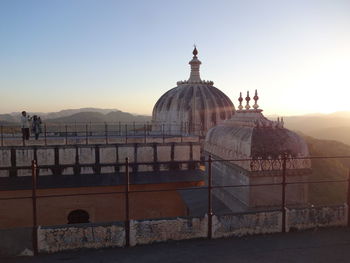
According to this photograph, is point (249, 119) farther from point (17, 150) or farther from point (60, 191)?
point (17, 150)

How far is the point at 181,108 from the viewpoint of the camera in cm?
2942

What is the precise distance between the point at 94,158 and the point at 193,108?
14.9 metres

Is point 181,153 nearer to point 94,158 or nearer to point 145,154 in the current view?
point 145,154

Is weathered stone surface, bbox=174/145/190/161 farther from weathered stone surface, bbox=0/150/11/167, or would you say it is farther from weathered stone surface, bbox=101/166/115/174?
weathered stone surface, bbox=0/150/11/167

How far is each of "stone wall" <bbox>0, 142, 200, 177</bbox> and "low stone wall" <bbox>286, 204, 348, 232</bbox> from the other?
358 inches

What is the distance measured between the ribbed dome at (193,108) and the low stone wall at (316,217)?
763 inches

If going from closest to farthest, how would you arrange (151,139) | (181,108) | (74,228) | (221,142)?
(74,228) → (221,142) → (151,139) → (181,108)

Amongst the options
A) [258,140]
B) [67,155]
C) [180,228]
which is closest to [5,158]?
[67,155]

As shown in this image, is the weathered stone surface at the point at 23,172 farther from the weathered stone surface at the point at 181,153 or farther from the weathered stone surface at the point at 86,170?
the weathered stone surface at the point at 181,153

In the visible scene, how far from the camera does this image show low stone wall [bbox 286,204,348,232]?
26.8 feet

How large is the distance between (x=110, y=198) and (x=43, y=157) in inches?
147

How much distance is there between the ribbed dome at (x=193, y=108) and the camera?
95.2ft

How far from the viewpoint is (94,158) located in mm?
15688

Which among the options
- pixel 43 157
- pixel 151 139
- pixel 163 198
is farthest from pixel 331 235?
pixel 151 139
